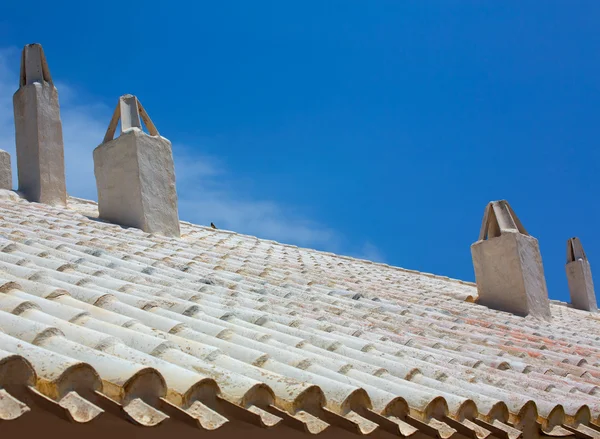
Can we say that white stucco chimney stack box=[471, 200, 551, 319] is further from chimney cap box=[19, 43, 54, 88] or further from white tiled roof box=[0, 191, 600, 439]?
chimney cap box=[19, 43, 54, 88]

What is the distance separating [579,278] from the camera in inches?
581

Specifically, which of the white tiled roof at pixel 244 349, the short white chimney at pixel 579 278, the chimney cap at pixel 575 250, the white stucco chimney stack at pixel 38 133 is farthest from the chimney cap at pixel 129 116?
the chimney cap at pixel 575 250

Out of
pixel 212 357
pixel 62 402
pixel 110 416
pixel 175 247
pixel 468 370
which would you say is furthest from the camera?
pixel 175 247

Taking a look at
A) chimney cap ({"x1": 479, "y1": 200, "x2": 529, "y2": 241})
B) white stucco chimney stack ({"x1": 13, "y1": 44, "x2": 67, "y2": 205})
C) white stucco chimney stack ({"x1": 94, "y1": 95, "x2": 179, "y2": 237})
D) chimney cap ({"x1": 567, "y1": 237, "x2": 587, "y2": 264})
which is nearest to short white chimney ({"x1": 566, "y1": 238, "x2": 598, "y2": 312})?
chimney cap ({"x1": 567, "y1": 237, "x2": 587, "y2": 264})

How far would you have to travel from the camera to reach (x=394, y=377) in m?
3.78

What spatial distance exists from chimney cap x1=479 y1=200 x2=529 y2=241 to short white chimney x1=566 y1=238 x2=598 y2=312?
5490 mm

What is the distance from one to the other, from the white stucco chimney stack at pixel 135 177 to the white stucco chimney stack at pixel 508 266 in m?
4.03

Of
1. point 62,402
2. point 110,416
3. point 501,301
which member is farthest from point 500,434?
point 501,301

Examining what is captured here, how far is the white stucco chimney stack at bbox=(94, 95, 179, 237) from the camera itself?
7.82 metres

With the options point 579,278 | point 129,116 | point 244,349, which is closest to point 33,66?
point 129,116

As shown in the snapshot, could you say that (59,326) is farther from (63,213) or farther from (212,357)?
(63,213)

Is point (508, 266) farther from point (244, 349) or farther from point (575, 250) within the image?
point (575, 250)

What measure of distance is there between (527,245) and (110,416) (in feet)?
26.0

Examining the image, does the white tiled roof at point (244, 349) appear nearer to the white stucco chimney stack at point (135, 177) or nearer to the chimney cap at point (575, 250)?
the white stucco chimney stack at point (135, 177)
